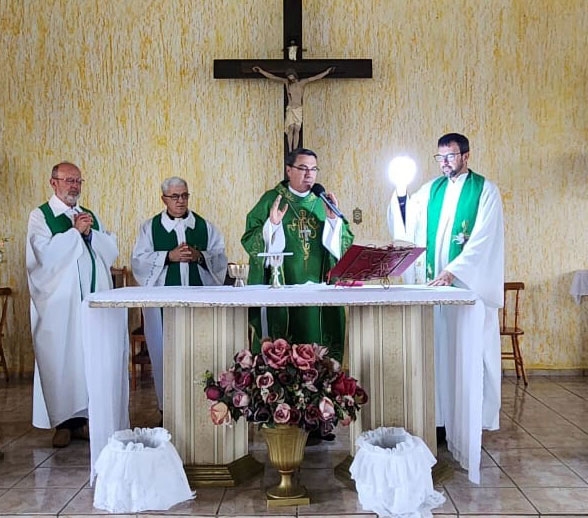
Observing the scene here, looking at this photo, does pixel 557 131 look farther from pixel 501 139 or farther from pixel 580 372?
pixel 580 372

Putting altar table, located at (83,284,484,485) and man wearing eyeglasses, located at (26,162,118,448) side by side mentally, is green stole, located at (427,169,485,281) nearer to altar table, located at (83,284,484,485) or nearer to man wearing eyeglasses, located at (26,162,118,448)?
altar table, located at (83,284,484,485)

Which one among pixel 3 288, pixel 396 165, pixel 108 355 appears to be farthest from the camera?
pixel 3 288

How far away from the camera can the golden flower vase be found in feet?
10.6

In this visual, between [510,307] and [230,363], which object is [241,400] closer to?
[230,363]

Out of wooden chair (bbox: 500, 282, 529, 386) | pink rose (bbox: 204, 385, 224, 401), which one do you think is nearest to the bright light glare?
pink rose (bbox: 204, 385, 224, 401)

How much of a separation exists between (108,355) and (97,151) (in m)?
3.67

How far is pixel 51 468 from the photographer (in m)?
3.88

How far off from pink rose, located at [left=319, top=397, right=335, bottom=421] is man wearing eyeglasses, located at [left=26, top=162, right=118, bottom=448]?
201 centimetres

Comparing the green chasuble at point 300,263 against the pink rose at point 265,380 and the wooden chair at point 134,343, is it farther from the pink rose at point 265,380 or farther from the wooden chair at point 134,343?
the wooden chair at point 134,343

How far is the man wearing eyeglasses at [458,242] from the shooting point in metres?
4.20

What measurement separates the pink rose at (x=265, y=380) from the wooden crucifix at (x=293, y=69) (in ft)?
12.4

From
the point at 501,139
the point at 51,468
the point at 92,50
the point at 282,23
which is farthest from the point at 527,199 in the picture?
the point at 51,468

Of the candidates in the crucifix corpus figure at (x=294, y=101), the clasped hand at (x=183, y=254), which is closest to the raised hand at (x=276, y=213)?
the clasped hand at (x=183, y=254)

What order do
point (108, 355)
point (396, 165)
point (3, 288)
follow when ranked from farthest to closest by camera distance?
point (3, 288) → point (396, 165) → point (108, 355)
